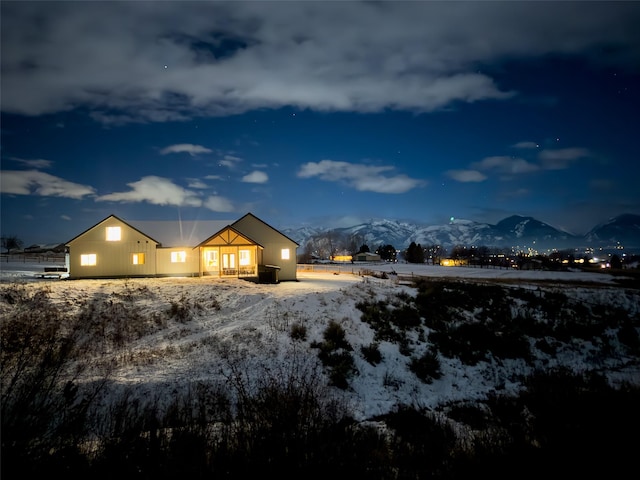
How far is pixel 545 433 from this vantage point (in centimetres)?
647

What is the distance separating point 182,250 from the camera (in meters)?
33.6

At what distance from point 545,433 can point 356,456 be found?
3.71 m

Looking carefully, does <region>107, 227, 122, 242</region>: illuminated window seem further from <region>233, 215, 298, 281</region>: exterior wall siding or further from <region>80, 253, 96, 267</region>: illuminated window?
<region>233, 215, 298, 281</region>: exterior wall siding

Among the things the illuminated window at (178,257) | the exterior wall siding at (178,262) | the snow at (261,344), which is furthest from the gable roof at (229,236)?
the snow at (261,344)

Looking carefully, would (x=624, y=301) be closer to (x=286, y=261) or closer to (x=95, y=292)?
(x=286, y=261)

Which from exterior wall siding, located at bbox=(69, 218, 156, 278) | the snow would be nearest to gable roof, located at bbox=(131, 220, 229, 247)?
exterior wall siding, located at bbox=(69, 218, 156, 278)

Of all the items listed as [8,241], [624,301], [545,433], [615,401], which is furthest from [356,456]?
[8,241]

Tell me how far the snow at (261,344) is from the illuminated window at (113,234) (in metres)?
5.88

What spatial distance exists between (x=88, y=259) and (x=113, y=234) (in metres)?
2.92

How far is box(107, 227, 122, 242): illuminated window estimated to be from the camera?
104 feet

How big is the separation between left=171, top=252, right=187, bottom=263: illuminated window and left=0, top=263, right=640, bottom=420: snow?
224 inches

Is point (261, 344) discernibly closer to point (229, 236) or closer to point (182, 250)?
point (229, 236)

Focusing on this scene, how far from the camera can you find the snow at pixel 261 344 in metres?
14.9

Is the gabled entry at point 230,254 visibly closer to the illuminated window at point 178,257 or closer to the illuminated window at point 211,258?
the illuminated window at point 211,258
